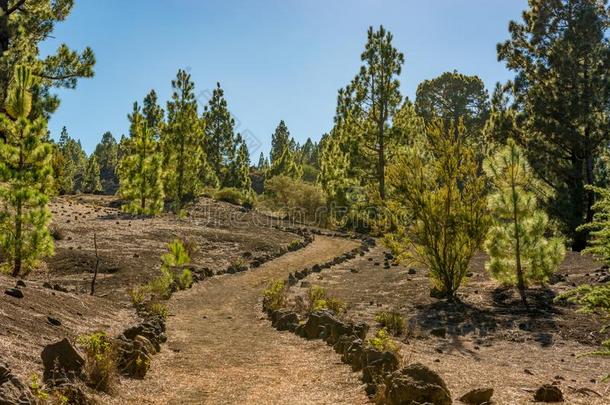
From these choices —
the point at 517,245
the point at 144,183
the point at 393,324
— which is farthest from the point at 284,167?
the point at 393,324

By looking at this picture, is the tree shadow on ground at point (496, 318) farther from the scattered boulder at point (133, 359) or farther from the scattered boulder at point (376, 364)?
the scattered boulder at point (133, 359)

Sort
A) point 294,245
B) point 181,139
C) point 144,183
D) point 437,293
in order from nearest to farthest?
point 437,293 → point 294,245 → point 144,183 → point 181,139

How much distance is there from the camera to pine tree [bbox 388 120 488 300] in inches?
559

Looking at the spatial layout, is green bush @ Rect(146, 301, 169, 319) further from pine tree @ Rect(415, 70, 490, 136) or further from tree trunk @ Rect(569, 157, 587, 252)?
pine tree @ Rect(415, 70, 490, 136)

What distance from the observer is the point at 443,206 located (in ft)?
47.1

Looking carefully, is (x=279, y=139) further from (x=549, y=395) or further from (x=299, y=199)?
(x=549, y=395)

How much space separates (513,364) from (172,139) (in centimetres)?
4023

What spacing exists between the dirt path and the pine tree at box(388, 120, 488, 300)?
16.9ft

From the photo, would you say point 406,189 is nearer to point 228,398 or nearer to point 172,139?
point 228,398

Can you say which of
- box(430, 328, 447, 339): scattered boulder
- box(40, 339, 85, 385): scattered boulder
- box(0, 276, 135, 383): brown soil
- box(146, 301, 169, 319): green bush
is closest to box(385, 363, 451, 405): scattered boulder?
box(40, 339, 85, 385): scattered boulder

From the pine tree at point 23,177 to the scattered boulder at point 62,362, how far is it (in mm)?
8865

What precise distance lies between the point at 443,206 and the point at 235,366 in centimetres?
814

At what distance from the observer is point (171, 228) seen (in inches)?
1105

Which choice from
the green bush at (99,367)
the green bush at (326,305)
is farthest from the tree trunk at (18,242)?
the green bush at (99,367)
